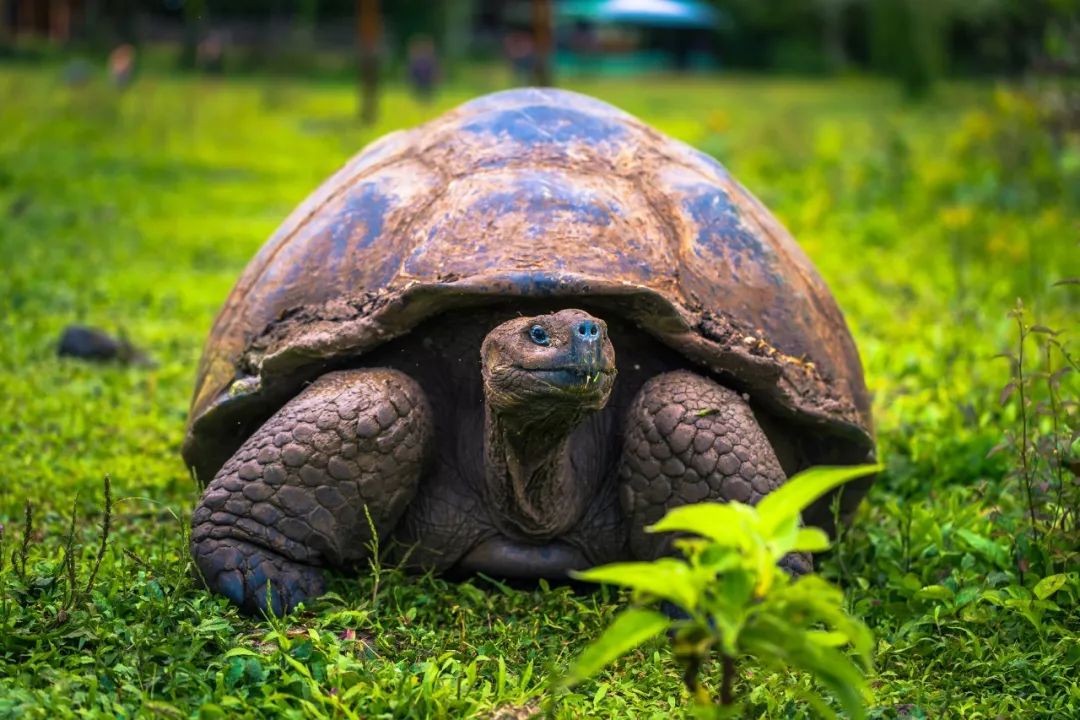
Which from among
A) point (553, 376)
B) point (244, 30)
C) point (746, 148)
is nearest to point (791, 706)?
point (553, 376)

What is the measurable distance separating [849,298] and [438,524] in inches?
147

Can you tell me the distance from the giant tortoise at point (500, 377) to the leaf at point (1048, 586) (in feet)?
Result: 1.75

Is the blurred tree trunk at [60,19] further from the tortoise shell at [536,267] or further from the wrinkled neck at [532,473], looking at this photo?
the wrinkled neck at [532,473]

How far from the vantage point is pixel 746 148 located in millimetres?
11367

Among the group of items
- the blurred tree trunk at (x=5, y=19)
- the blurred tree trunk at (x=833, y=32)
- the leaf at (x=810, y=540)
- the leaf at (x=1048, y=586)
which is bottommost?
the leaf at (x=1048, y=586)

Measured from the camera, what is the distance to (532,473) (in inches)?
108

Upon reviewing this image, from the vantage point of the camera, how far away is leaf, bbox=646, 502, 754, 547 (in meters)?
1.61

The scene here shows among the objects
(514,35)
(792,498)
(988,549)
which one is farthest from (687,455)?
(514,35)

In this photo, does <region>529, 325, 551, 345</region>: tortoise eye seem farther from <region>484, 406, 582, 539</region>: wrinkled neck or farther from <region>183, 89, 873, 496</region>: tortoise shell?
<region>183, 89, 873, 496</region>: tortoise shell

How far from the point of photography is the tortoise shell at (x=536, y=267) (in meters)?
2.81

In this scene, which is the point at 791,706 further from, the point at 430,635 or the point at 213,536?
the point at 213,536

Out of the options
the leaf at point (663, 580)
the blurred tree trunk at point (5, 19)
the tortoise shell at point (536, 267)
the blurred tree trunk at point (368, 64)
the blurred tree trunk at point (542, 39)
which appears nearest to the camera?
the leaf at point (663, 580)

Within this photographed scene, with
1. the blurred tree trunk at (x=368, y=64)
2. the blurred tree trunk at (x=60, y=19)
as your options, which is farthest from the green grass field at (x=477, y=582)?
the blurred tree trunk at (x=60, y=19)

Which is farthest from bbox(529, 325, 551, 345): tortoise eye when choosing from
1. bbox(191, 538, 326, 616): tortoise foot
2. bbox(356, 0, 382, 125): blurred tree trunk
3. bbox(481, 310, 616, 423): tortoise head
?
bbox(356, 0, 382, 125): blurred tree trunk
